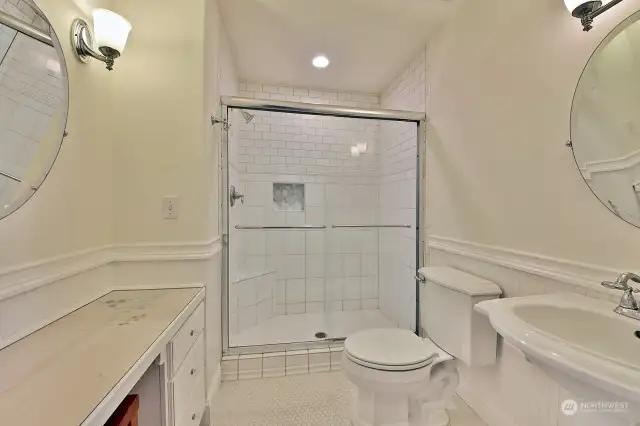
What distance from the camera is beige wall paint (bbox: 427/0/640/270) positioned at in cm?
111

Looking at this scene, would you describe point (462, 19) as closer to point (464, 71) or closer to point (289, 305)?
point (464, 71)

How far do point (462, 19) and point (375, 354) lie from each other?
77.7 inches

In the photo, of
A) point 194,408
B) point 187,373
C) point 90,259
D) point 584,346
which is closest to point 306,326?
point 194,408

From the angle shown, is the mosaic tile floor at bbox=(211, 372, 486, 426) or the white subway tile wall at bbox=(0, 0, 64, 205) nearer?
the white subway tile wall at bbox=(0, 0, 64, 205)

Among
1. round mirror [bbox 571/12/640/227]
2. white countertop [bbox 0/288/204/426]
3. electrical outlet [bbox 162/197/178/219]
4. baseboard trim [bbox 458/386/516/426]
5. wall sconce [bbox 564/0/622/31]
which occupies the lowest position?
baseboard trim [bbox 458/386/516/426]

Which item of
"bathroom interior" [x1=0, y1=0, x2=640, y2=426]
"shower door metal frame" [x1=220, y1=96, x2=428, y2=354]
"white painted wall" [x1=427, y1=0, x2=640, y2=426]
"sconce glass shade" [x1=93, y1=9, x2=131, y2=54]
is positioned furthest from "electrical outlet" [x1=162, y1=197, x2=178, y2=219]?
"white painted wall" [x1=427, y1=0, x2=640, y2=426]

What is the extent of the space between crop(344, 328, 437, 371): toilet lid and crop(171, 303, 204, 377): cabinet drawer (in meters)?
0.72

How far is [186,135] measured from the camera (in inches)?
62.7

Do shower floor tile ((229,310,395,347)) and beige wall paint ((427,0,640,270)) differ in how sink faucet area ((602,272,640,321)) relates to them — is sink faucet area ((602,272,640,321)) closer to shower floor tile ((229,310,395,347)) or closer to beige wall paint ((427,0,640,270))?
beige wall paint ((427,0,640,270))

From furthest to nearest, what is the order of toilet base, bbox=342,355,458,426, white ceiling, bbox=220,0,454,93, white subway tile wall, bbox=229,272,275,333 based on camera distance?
1. white subway tile wall, bbox=229,272,275,333
2. white ceiling, bbox=220,0,454,93
3. toilet base, bbox=342,355,458,426

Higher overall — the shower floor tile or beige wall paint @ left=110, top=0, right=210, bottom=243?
beige wall paint @ left=110, top=0, right=210, bottom=243

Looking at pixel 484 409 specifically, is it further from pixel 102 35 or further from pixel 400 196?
pixel 102 35

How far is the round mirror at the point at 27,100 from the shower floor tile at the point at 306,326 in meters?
1.57

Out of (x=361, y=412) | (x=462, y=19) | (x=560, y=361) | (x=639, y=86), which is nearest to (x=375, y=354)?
(x=361, y=412)
